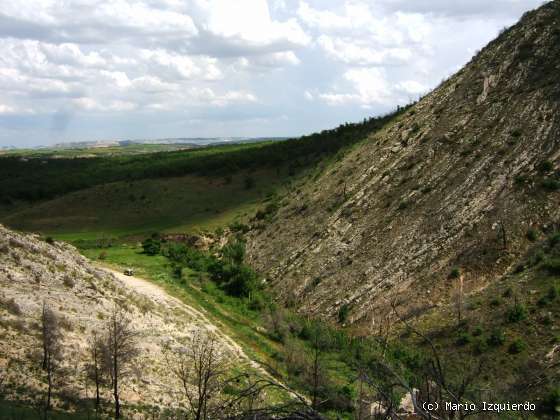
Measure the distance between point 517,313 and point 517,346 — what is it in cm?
187

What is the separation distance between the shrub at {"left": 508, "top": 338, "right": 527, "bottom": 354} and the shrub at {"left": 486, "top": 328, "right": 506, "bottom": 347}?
438mm

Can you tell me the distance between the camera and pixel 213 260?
41.9 metres

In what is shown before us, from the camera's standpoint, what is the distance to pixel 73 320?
20391 millimetres

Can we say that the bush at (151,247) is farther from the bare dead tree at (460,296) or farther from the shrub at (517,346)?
the shrub at (517,346)

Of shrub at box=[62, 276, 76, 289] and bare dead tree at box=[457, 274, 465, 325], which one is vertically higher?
shrub at box=[62, 276, 76, 289]

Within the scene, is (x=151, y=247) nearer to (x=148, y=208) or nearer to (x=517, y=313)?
(x=148, y=208)

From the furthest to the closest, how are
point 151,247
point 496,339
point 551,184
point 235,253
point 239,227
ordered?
1. point 239,227
2. point 151,247
3. point 235,253
4. point 551,184
5. point 496,339

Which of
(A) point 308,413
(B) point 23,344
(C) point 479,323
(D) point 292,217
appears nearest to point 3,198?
(D) point 292,217

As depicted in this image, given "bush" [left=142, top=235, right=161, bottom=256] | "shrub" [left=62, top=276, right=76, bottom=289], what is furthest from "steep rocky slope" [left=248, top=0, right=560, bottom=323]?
"shrub" [left=62, top=276, right=76, bottom=289]

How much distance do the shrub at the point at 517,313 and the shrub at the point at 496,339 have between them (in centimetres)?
78

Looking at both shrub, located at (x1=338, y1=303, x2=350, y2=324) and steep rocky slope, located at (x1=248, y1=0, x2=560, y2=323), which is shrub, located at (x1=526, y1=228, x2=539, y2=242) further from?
shrub, located at (x1=338, y1=303, x2=350, y2=324)

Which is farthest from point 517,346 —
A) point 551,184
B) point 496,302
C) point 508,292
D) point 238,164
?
point 238,164

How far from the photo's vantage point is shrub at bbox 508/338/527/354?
20219 millimetres

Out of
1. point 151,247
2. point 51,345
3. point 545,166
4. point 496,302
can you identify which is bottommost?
point 51,345
